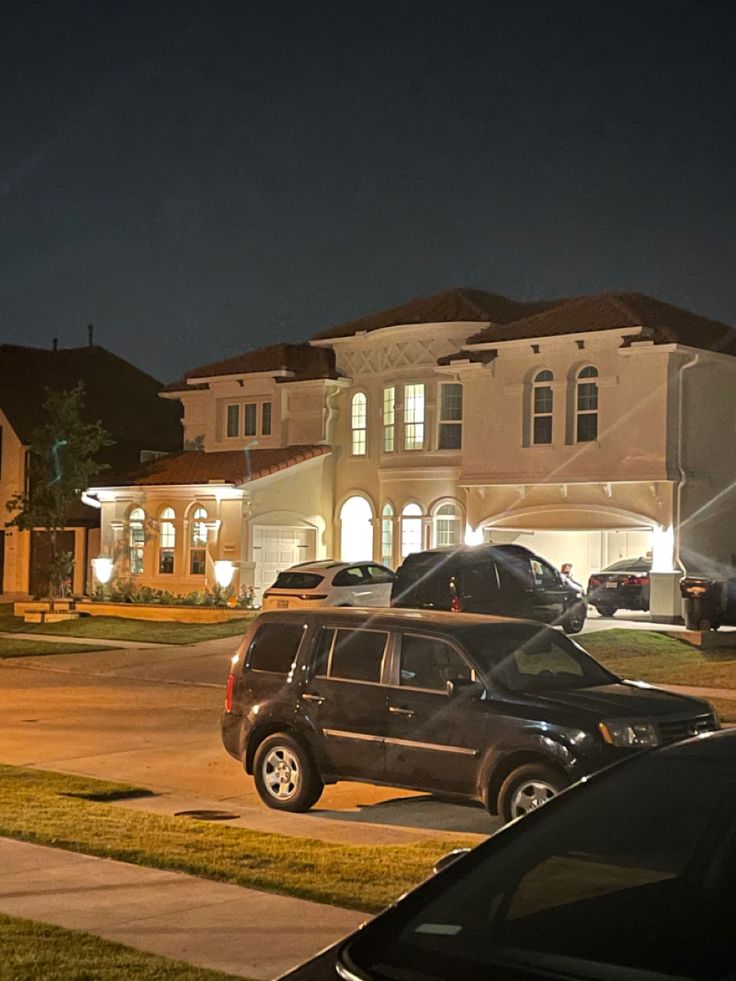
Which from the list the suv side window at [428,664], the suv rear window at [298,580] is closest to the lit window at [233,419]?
the suv rear window at [298,580]

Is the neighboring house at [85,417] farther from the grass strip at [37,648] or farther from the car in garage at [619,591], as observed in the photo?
the car in garage at [619,591]

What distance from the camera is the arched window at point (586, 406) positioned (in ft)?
120

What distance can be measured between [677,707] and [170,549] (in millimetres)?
31762

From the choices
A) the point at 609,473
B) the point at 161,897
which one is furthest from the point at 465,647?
the point at 609,473

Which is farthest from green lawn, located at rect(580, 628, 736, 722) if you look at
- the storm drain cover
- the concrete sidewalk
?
the concrete sidewalk

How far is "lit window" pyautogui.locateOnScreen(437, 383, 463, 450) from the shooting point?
40.0 meters

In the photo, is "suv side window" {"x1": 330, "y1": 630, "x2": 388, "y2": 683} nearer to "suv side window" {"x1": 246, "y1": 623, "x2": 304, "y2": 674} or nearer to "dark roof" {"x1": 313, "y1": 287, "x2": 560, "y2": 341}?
"suv side window" {"x1": 246, "y1": 623, "x2": 304, "y2": 674}

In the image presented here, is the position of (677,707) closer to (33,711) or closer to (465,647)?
(465,647)

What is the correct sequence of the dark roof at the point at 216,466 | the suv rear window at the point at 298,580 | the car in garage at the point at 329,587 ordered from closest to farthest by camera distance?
1. the car in garage at the point at 329,587
2. the suv rear window at the point at 298,580
3. the dark roof at the point at 216,466

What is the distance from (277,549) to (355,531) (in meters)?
2.39

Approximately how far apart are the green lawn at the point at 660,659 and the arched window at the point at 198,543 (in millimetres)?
15386

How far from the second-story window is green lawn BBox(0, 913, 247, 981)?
3748 cm

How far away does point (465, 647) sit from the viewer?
12930 millimetres

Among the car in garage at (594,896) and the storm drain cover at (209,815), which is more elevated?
the car in garage at (594,896)
